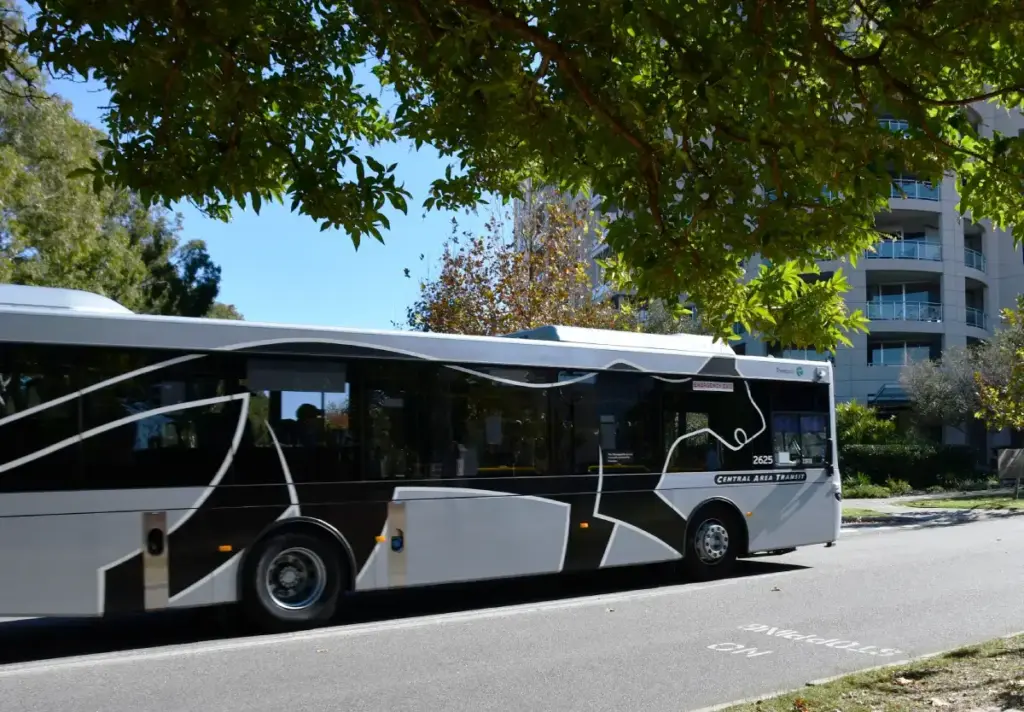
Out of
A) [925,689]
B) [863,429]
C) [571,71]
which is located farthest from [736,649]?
[863,429]

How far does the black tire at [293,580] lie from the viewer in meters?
9.47

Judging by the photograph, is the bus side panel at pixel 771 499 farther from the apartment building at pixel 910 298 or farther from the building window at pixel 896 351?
the building window at pixel 896 351

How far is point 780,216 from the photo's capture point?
664 centimetres

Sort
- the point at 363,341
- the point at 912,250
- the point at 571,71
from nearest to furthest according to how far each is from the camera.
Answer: the point at 571,71
the point at 363,341
the point at 912,250

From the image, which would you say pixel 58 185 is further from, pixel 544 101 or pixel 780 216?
pixel 780 216

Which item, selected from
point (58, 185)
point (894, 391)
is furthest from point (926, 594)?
point (894, 391)

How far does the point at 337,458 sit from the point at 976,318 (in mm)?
45479

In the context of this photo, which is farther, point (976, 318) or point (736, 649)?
point (976, 318)

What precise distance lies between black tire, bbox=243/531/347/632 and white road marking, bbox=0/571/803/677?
16 cm

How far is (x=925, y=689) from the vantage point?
6.55 metres

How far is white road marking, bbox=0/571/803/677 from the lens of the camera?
8.27 metres

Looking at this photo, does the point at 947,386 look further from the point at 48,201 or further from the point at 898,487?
the point at 48,201

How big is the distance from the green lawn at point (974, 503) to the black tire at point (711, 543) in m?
15.6

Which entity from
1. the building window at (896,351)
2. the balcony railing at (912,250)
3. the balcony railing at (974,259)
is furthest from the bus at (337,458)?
the balcony railing at (974,259)
